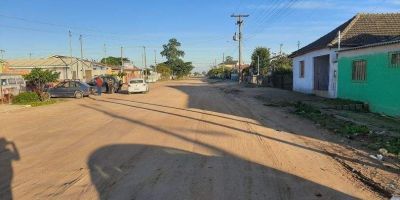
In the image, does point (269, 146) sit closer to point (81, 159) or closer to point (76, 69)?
point (81, 159)

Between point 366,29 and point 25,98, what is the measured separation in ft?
74.7

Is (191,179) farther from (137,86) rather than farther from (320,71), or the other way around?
(137,86)

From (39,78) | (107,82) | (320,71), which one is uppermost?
(320,71)

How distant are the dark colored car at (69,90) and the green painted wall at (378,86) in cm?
2098

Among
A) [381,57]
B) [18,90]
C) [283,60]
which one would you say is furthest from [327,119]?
[283,60]

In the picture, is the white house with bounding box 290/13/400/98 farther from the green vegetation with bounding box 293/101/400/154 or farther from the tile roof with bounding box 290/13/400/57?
the green vegetation with bounding box 293/101/400/154

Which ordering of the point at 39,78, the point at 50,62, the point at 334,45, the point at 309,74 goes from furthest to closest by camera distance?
the point at 50,62 → the point at 309,74 → the point at 39,78 → the point at 334,45

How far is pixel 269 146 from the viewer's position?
11.0m

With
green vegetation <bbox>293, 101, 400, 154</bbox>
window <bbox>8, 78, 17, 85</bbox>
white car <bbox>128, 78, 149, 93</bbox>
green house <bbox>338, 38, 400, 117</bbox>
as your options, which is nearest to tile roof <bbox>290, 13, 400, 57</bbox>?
green house <bbox>338, 38, 400, 117</bbox>

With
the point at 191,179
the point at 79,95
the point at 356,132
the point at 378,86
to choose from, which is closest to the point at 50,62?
the point at 79,95

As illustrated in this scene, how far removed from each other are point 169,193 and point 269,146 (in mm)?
4657

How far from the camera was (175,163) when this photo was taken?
901 cm

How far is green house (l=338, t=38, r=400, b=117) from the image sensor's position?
60.3 ft

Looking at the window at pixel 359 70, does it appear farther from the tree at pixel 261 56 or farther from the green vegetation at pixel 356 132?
the tree at pixel 261 56
